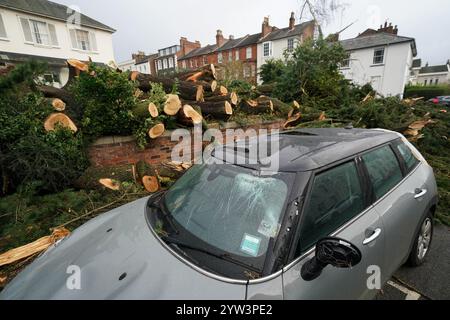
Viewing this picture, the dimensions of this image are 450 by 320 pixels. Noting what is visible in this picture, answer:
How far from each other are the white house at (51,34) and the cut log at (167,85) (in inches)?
406

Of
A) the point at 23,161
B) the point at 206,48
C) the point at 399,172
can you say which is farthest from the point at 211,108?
the point at 206,48

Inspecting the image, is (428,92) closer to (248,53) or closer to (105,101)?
(248,53)

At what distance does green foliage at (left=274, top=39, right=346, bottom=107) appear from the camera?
1002 cm

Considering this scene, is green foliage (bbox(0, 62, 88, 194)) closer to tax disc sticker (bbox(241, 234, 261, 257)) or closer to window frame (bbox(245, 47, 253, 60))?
tax disc sticker (bbox(241, 234, 261, 257))

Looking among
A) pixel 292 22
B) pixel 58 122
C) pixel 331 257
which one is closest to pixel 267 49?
pixel 292 22

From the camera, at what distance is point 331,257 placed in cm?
132

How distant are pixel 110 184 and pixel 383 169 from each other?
12.6 feet

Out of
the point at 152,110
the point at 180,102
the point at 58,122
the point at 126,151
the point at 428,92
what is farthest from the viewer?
the point at 428,92

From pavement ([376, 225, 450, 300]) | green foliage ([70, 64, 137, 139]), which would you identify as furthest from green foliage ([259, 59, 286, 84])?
pavement ([376, 225, 450, 300])

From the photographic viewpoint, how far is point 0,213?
3.26m

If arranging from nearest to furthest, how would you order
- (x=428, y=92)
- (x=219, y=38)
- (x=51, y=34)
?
(x=51, y=34)
(x=428, y=92)
(x=219, y=38)

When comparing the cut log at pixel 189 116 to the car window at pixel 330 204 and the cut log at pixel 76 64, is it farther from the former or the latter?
the car window at pixel 330 204

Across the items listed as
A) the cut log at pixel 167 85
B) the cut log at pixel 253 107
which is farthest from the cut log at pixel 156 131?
the cut log at pixel 253 107
